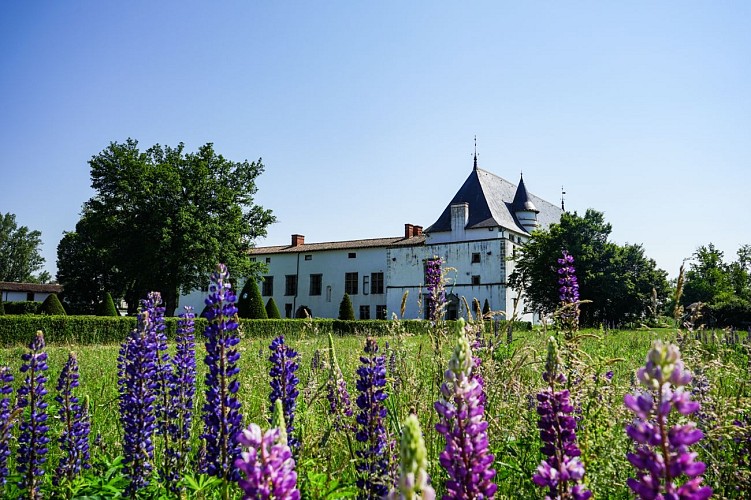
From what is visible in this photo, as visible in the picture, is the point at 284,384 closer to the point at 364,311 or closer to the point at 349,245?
the point at 364,311

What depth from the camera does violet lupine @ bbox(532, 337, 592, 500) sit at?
56.7 inches

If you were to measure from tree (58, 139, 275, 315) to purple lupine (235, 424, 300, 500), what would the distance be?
102 feet

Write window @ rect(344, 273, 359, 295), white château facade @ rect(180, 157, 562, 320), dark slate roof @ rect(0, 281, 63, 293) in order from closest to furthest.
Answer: white château facade @ rect(180, 157, 562, 320)
window @ rect(344, 273, 359, 295)
dark slate roof @ rect(0, 281, 63, 293)

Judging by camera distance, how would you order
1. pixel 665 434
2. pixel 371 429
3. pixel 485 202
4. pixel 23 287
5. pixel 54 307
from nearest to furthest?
pixel 665 434, pixel 371 429, pixel 54 307, pixel 485 202, pixel 23 287

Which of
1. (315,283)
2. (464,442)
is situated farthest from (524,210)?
(464,442)

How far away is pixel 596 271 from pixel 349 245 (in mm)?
21663

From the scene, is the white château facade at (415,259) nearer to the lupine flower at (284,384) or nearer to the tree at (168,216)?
the tree at (168,216)

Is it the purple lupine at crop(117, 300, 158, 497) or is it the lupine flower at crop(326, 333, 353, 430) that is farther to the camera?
the lupine flower at crop(326, 333, 353, 430)

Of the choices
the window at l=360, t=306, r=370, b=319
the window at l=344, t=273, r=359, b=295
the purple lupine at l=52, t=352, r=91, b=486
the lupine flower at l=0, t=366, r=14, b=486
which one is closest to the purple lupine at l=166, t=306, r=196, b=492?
the purple lupine at l=52, t=352, r=91, b=486

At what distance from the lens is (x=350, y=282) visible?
47938 mm

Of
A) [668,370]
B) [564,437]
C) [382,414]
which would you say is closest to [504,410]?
[382,414]

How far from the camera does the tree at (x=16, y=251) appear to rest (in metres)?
61.0

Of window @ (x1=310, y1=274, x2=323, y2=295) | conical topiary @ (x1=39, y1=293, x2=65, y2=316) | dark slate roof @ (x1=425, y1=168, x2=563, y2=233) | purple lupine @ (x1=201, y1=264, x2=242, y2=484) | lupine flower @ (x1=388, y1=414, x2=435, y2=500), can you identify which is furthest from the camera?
window @ (x1=310, y1=274, x2=323, y2=295)

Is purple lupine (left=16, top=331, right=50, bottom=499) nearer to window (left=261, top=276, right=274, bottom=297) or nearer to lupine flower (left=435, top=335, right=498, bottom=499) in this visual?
lupine flower (left=435, top=335, right=498, bottom=499)
